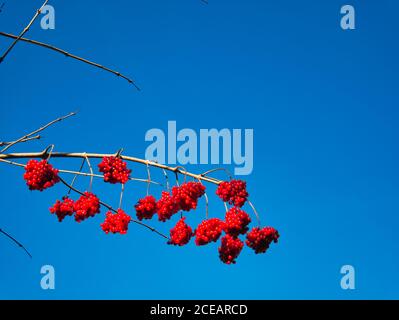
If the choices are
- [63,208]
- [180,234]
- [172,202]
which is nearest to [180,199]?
[172,202]

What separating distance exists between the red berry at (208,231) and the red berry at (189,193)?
0.99ft

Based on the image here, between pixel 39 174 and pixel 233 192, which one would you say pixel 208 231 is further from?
pixel 39 174

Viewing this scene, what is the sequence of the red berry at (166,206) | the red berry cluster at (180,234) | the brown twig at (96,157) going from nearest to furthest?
1. the brown twig at (96,157)
2. the red berry cluster at (180,234)
3. the red berry at (166,206)

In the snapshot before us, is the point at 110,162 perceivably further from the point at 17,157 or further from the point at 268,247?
the point at 268,247

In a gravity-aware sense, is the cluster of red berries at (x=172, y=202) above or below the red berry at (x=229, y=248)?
above

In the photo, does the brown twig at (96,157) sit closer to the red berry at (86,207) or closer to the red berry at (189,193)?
the red berry at (189,193)

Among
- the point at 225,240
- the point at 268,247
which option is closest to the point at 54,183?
the point at 225,240

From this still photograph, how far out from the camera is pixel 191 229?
6352 millimetres

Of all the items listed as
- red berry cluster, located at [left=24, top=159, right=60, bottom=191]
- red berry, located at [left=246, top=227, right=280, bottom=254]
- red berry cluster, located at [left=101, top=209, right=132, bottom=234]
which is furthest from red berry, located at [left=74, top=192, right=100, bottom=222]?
red berry, located at [left=246, top=227, right=280, bottom=254]

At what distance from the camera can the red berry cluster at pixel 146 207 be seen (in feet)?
21.2

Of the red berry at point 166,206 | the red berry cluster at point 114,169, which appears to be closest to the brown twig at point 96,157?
the red berry cluster at point 114,169

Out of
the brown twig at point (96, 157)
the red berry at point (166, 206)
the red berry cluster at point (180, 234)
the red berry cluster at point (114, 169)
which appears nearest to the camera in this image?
the brown twig at point (96, 157)

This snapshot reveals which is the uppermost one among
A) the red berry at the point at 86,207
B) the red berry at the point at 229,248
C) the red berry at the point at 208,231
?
the red berry at the point at 86,207

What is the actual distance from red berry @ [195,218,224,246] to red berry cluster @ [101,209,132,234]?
0.84 meters
